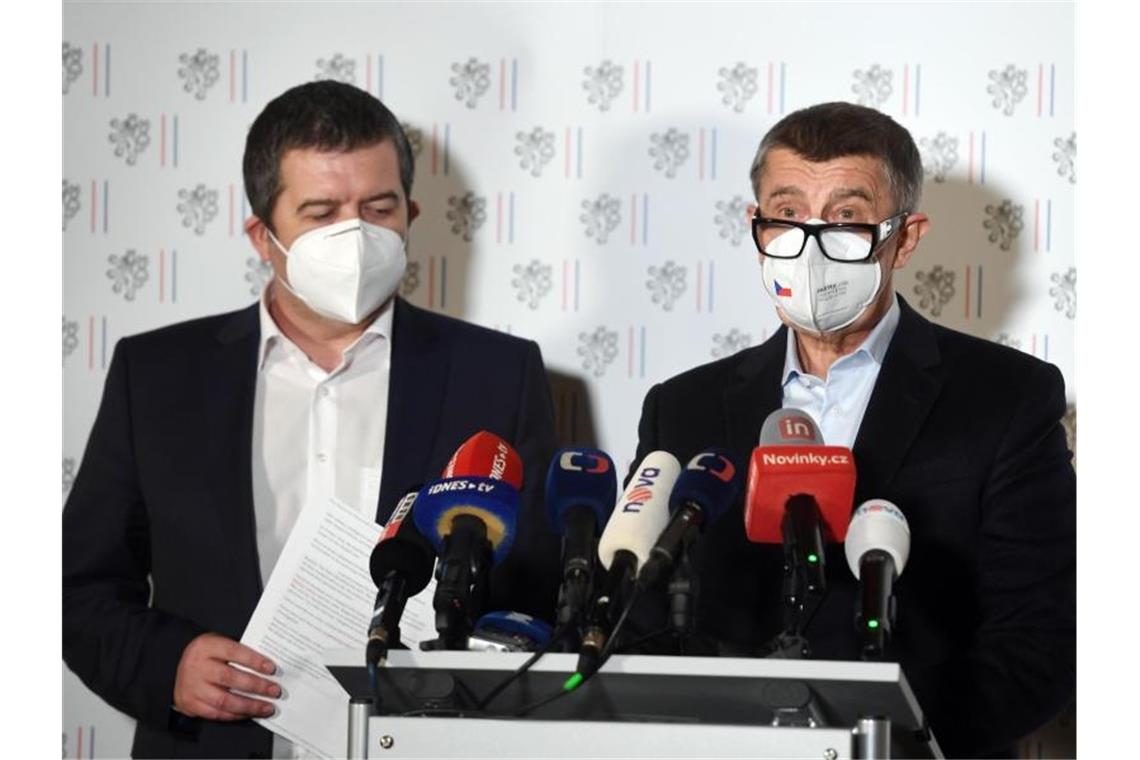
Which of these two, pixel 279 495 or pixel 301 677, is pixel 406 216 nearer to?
pixel 279 495

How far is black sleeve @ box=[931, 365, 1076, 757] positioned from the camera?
7.85 feet

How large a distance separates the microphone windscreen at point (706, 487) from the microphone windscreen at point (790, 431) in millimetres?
89

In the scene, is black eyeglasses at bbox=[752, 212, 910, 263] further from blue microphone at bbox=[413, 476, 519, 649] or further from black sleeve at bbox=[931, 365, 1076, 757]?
blue microphone at bbox=[413, 476, 519, 649]

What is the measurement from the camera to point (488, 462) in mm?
1999

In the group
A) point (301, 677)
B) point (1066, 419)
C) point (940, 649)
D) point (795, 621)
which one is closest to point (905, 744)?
point (795, 621)

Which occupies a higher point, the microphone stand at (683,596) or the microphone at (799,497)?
the microphone at (799,497)

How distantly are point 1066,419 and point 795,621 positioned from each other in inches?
57.2

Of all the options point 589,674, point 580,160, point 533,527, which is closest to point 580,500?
point 589,674

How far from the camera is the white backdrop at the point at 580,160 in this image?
324 cm

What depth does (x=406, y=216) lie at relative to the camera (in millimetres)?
3141

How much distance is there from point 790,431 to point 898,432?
0.67m

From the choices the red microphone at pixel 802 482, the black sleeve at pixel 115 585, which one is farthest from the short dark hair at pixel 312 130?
the red microphone at pixel 802 482

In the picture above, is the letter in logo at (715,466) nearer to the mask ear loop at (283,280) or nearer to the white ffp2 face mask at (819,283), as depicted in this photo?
the white ffp2 face mask at (819,283)

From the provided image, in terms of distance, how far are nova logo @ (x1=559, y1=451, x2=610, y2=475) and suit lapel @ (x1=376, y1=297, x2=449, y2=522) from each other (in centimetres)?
98
